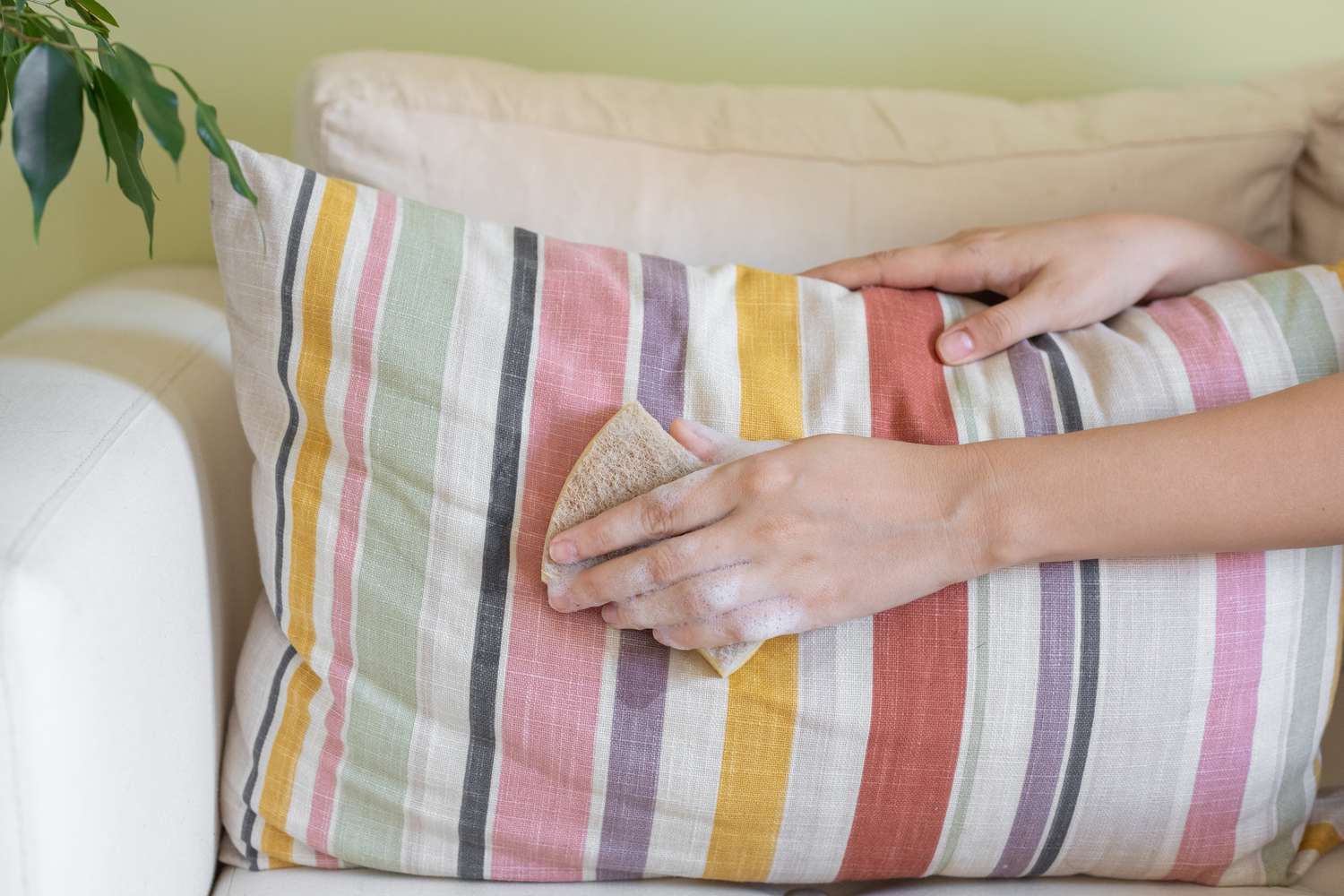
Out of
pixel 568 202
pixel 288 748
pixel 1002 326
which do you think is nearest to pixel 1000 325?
pixel 1002 326

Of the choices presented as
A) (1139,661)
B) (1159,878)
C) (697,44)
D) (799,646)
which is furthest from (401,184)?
(1159,878)

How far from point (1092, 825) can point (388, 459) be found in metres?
0.55

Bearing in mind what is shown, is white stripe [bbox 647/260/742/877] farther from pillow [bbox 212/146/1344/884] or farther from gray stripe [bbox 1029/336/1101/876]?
gray stripe [bbox 1029/336/1101/876]

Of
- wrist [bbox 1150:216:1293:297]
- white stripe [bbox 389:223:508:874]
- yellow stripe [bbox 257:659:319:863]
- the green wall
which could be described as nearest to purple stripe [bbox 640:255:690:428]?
white stripe [bbox 389:223:508:874]

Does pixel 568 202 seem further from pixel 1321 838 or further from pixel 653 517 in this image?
pixel 1321 838

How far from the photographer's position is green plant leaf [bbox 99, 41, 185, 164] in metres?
0.52

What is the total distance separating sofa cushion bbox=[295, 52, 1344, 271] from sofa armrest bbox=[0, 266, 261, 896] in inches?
10.4

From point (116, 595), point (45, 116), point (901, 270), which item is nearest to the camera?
point (45, 116)

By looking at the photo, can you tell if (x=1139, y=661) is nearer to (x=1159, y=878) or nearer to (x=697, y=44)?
(x=1159, y=878)

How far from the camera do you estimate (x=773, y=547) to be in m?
0.69

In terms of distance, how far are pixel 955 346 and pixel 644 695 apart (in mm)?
346

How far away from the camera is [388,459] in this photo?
0.72 metres

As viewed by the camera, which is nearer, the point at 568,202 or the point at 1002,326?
the point at 1002,326

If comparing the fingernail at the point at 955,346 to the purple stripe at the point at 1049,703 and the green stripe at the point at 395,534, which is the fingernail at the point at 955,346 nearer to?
the purple stripe at the point at 1049,703
